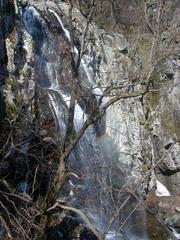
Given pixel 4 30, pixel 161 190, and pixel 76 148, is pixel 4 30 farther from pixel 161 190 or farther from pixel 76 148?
pixel 161 190

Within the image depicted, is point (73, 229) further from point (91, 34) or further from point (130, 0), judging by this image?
point (130, 0)

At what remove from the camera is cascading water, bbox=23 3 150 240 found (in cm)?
1249

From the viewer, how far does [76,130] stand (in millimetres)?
13203

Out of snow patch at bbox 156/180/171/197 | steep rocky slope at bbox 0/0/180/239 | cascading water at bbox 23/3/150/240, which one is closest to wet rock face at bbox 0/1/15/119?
steep rocky slope at bbox 0/0/180/239

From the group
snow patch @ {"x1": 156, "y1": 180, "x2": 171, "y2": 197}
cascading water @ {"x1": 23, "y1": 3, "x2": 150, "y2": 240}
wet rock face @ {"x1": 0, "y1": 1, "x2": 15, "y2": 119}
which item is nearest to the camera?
wet rock face @ {"x1": 0, "y1": 1, "x2": 15, "y2": 119}

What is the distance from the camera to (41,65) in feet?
50.5

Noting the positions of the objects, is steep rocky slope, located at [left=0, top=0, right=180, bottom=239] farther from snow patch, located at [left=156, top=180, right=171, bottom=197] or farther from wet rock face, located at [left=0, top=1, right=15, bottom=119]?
snow patch, located at [left=156, top=180, right=171, bottom=197]

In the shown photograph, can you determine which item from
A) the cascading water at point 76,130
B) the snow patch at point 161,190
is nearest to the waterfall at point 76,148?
the cascading water at point 76,130

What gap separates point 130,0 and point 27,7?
700cm

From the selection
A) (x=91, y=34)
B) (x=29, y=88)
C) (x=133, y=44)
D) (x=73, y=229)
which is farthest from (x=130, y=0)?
(x=73, y=229)

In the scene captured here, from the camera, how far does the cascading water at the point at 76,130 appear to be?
1249cm

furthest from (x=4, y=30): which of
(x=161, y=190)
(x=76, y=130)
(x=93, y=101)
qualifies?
(x=161, y=190)

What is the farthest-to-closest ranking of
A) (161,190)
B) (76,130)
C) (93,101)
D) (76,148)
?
(161,190) < (76,148) < (76,130) < (93,101)

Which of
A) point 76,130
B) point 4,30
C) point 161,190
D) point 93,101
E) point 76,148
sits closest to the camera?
point 4,30
